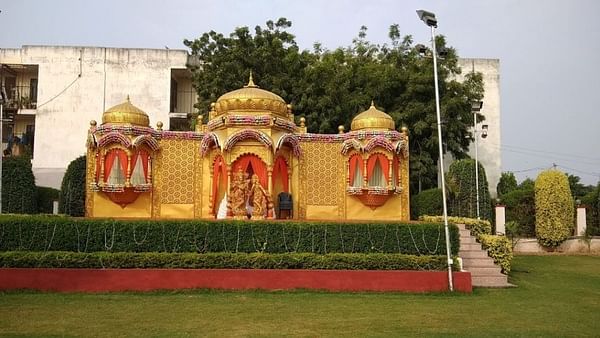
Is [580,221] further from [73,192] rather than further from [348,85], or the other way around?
[73,192]

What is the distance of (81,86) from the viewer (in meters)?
28.9

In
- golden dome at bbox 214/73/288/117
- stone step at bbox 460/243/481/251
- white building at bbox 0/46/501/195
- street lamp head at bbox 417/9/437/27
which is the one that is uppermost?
white building at bbox 0/46/501/195

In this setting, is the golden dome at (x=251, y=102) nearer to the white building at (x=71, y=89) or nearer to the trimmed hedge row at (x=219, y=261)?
the trimmed hedge row at (x=219, y=261)

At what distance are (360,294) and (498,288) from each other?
3.84 meters

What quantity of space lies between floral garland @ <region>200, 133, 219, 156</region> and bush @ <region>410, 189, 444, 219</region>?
28.6ft

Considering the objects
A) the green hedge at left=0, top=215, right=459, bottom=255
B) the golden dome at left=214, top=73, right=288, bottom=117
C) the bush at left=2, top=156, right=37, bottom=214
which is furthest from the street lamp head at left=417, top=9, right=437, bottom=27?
the bush at left=2, top=156, right=37, bottom=214

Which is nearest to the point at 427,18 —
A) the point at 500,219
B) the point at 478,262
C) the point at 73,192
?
the point at 478,262

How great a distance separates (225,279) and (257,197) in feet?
15.5

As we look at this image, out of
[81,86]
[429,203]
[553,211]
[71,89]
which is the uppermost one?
[81,86]

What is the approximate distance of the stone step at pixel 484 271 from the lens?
49.3 ft

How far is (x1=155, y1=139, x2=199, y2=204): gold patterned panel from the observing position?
18.7 metres

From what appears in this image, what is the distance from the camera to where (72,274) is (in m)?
12.5

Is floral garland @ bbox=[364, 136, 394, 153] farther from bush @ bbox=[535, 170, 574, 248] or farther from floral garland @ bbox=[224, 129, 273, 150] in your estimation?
bush @ bbox=[535, 170, 574, 248]

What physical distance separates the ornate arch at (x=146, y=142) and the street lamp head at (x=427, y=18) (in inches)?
370
